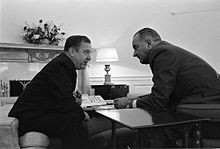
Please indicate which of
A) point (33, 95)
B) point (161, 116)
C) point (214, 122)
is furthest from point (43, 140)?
point (214, 122)

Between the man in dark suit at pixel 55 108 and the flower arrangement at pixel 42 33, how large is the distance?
2.56m

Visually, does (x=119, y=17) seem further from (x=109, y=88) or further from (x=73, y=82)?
(x=73, y=82)

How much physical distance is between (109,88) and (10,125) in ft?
8.56

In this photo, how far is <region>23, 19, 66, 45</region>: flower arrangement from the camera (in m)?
4.23

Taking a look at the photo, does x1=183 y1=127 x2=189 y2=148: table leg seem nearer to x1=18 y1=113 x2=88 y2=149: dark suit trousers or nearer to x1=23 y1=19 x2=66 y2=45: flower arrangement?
x1=18 y1=113 x2=88 y2=149: dark suit trousers

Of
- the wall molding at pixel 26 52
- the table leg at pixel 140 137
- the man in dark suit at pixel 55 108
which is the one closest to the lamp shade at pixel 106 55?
the wall molding at pixel 26 52

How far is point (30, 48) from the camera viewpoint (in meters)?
4.16

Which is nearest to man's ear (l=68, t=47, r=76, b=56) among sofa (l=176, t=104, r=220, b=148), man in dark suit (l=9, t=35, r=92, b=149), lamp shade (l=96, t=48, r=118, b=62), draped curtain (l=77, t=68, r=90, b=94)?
man in dark suit (l=9, t=35, r=92, b=149)

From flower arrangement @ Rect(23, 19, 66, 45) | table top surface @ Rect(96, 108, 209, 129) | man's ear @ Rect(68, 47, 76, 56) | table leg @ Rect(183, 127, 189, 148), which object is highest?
flower arrangement @ Rect(23, 19, 66, 45)

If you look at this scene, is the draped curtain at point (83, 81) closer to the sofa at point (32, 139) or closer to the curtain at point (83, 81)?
the curtain at point (83, 81)

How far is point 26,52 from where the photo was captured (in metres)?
4.22

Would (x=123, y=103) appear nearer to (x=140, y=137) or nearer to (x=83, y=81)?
(x=140, y=137)

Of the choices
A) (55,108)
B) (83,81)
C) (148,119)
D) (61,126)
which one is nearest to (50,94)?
(55,108)

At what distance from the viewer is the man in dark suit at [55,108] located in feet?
5.71
